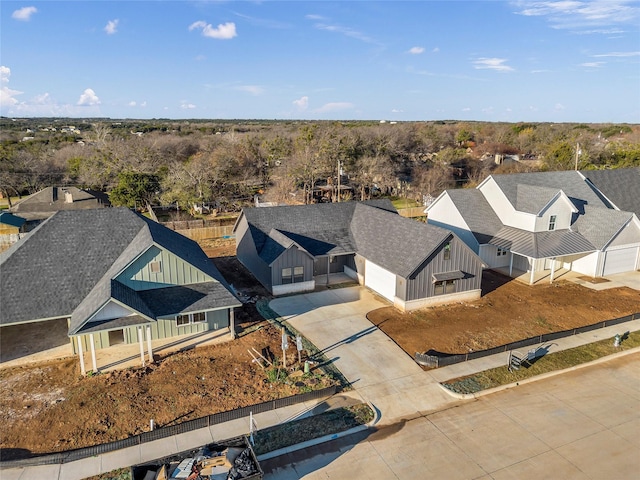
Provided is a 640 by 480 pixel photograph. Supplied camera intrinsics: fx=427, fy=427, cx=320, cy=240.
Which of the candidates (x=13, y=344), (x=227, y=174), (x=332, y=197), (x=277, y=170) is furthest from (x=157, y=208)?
(x=13, y=344)

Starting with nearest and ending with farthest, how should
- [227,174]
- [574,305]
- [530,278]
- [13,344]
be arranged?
[13,344]
[574,305]
[530,278]
[227,174]

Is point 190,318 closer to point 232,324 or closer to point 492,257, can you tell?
point 232,324

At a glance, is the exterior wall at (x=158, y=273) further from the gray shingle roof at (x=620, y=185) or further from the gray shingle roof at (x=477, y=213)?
the gray shingle roof at (x=620, y=185)

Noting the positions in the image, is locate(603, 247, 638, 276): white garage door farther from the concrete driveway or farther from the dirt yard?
the concrete driveway

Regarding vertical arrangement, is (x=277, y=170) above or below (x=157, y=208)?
above

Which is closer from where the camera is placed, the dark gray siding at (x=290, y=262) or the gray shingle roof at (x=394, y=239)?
the gray shingle roof at (x=394, y=239)

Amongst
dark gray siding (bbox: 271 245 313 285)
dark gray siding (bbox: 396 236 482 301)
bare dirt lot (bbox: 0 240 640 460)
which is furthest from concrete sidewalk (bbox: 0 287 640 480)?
dark gray siding (bbox: 396 236 482 301)

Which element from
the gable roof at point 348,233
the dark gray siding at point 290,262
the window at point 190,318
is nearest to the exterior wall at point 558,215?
the gable roof at point 348,233

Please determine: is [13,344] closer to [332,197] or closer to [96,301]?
[96,301]
